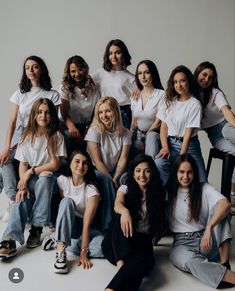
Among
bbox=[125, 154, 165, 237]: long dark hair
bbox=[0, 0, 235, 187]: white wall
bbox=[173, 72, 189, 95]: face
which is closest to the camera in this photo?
bbox=[125, 154, 165, 237]: long dark hair

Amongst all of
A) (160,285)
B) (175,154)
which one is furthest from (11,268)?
(175,154)

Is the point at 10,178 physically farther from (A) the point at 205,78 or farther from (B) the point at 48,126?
(A) the point at 205,78

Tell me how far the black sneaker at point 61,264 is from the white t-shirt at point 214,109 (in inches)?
59.9

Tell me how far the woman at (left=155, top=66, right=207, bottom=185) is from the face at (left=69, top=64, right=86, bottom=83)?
0.65 m

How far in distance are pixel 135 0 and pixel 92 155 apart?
12.5ft

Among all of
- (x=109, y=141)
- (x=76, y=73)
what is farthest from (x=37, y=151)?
(x=76, y=73)

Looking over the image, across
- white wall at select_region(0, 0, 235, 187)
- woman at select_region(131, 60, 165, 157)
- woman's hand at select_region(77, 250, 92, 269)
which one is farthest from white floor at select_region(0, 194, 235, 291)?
Result: white wall at select_region(0, 0, 235, 187)

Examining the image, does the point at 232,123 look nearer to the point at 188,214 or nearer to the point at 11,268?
the point at 188,214

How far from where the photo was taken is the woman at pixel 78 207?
2672 millimetres

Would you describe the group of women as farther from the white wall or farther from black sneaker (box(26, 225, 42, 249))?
the white wall

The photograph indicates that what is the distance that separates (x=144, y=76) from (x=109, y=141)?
60 centimetres

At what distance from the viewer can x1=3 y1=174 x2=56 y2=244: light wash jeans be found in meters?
2.81

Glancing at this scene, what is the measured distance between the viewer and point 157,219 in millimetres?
2676

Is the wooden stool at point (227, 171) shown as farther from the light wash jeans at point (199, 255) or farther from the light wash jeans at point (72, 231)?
the light wash jeans at point (72, 231)
